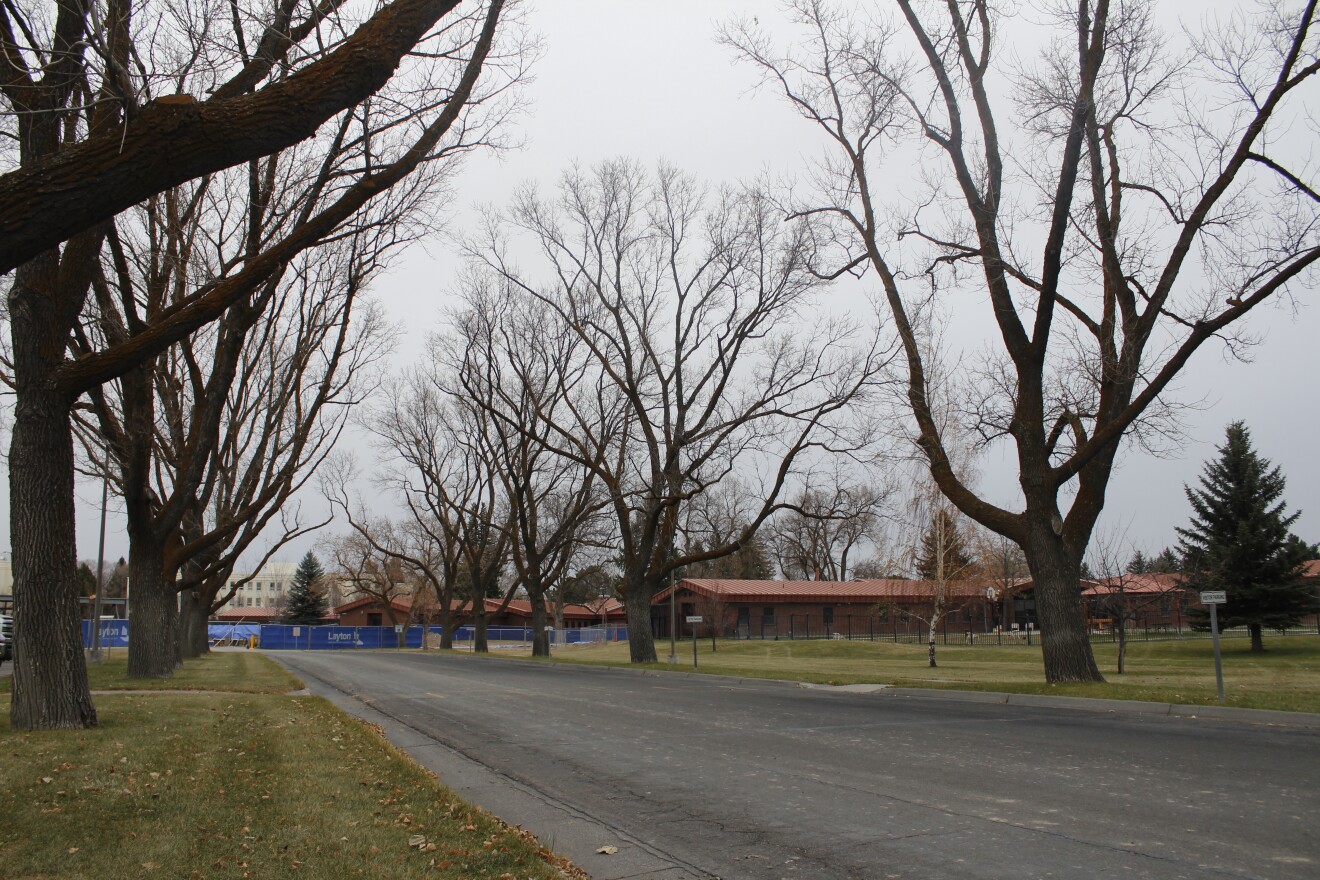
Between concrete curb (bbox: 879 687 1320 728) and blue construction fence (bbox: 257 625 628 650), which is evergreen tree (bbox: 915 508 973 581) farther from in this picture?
blue construction fence (bbox: 257 625 628 650)

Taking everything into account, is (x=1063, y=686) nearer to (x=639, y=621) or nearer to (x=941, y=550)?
(x=639, y=621)

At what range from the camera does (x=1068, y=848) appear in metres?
5.98

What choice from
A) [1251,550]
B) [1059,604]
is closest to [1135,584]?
[1251,550]

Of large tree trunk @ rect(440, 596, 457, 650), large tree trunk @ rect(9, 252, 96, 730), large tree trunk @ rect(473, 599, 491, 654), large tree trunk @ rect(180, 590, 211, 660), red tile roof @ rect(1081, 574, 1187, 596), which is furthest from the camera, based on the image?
large tree trunk @ rect(440, 596, 457, 650)

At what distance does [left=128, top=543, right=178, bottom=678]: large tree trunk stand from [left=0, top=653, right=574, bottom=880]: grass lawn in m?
10.3

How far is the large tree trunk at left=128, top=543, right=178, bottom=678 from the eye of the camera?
68.2 ft

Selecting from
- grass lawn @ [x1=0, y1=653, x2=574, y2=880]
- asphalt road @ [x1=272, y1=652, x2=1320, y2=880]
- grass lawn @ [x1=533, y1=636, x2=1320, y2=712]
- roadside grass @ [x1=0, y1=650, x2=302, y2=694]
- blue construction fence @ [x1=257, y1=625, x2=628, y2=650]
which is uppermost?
grass lawn @ [x1=0, y1=653, x2=574, y2=880]

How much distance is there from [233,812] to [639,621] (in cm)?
2632

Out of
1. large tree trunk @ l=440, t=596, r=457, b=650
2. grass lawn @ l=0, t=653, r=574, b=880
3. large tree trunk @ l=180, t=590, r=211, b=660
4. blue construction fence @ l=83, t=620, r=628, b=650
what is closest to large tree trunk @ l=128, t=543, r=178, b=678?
grass lawn @ l=0, t=653, r=574, b=880

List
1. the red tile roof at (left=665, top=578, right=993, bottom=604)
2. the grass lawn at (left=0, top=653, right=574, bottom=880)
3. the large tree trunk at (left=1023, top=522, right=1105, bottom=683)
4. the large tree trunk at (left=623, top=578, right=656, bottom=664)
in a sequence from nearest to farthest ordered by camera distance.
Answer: the grass lawn at (left=0, top=653, right=574, bottom=880), the large tree trunk at (left=1023, top=522, right=1105, bottom=683), the large tree trunk at (left=623, top=578, right=656, bottom=664), the red tile roof at (left=665, top=578, right=993, bottom=604)

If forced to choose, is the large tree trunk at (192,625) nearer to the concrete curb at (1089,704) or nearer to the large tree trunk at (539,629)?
the large tree trunk at (539,629)

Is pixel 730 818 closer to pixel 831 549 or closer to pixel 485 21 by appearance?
pixel 485 21

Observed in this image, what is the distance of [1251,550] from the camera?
132ft

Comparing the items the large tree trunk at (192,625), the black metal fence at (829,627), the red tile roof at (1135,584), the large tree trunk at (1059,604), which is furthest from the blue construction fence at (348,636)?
the large tree trunk at (1059,604)
